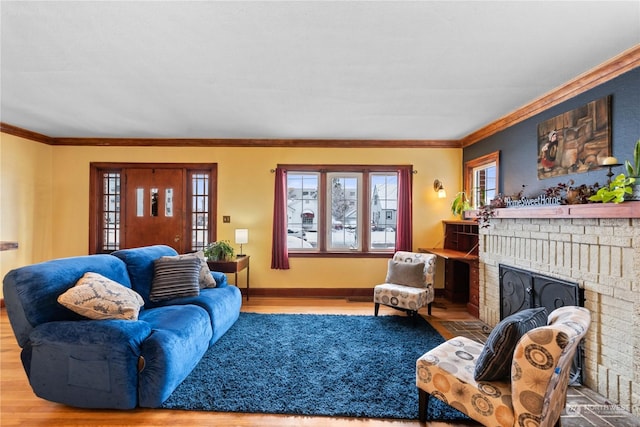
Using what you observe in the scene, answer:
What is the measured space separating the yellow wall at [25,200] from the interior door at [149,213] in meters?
Answer: 1.25

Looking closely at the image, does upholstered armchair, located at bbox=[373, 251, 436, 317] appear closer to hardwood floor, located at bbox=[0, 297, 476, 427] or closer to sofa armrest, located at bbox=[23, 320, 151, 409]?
hardwood floor, located at bbox=[0, 297, 476, 427]

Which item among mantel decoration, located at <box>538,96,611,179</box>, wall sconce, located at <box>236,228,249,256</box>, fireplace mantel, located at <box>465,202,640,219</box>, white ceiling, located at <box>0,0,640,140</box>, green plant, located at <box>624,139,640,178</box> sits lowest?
wall sconce, located at <box>236,228,249,256</box>

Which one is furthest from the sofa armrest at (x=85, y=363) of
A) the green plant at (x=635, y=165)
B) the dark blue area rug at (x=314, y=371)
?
the green plant at (x=635, y=165)

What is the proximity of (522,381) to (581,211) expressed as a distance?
1.63 meters

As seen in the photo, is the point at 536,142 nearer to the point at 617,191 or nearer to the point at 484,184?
the point at 484,184

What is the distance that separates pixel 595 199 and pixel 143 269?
4.05 m

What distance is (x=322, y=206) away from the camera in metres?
5.08

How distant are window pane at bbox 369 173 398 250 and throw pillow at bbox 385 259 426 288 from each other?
103 cm

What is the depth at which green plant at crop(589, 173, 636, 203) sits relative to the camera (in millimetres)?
2080

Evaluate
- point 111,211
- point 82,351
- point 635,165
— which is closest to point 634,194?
point 635,165

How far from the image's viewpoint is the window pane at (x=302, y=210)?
5.12 m

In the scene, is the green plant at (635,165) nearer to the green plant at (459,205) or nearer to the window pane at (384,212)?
the green plant at (459,205)

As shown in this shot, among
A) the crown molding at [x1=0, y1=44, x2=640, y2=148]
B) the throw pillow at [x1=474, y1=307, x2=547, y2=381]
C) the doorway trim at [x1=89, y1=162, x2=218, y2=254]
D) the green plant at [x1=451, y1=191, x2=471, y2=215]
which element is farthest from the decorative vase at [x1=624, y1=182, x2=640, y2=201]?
the doorway trim at [x1=89, y1=162, x2=218, y2=254]

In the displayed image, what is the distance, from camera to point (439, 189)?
4.97 meters
